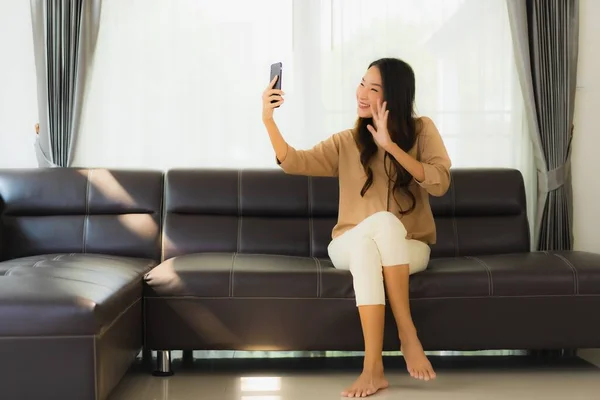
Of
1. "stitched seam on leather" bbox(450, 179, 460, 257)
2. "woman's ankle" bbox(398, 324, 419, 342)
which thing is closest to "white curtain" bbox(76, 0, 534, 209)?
"stitched seam on leather" bbox(450, 179, 460, 257)

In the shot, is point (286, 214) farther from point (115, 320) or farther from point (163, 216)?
point (115, 320)

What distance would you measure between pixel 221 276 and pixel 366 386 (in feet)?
2.29

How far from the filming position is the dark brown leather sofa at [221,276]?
7.17 ft

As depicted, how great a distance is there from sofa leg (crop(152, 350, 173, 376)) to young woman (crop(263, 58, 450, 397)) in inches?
30.3

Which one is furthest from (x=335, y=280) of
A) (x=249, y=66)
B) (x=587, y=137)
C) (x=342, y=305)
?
(x=587, y=137)

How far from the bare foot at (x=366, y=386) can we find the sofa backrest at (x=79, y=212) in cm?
126

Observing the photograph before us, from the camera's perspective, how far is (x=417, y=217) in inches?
120

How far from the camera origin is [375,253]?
2732 mm

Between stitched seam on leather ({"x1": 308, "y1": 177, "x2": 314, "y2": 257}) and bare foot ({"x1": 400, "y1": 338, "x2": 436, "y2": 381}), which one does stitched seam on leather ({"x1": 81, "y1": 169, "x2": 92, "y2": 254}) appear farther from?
bare foot ({"x1": 400, "y1": 338, "x2": 436, "y2": 381})

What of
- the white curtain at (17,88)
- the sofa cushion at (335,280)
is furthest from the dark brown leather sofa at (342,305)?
the white curtain at (17,88)

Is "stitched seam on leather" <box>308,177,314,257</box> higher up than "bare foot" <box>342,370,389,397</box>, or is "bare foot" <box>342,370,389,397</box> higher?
"stitched seam on leather" <box>308,177,314,257</box>

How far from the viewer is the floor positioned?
2.69 metres

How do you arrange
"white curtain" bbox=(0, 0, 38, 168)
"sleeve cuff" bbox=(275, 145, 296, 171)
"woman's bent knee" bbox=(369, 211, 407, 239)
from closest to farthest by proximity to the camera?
"woman's bent knee" bbox=(369, 211, 407, 239) → "sleeve cuff" bbox=(275, 145, 296, 171) → "white curtain" bbox=(0, 0, 38, 168)

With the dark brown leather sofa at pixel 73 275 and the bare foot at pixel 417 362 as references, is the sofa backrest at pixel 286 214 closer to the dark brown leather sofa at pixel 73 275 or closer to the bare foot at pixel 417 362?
the dark brown leather sofa at pixel 73 275
